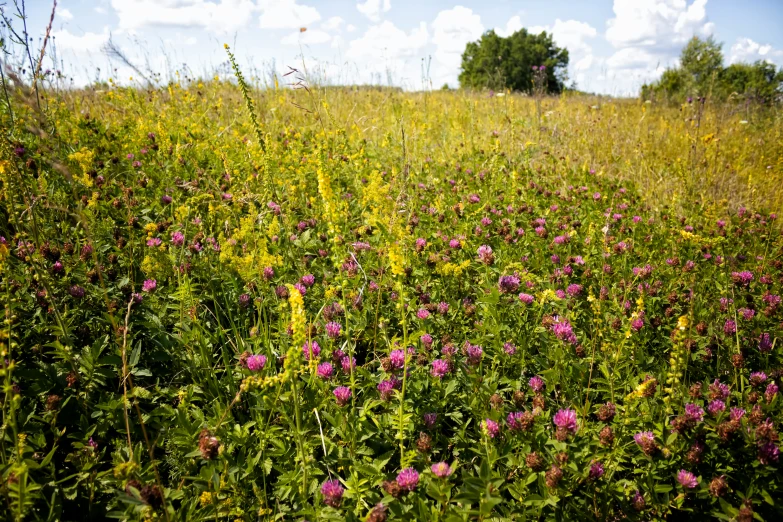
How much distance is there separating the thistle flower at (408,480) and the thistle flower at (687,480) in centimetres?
97

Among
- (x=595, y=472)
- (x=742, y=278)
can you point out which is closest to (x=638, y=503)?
(x=595, y=472)

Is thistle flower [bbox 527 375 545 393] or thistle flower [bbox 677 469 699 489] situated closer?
thistle flower [bbox 677 469 699 489]

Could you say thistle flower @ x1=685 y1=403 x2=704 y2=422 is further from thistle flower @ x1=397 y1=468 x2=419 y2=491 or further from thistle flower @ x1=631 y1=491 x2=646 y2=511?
thistle flower @ x1=397 y1=468 x2=419 y2=491

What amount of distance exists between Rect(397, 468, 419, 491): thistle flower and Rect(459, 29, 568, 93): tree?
36.0 metres

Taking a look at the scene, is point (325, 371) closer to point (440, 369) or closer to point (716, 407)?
point (440, 369)

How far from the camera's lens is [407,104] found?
8195 millimetres

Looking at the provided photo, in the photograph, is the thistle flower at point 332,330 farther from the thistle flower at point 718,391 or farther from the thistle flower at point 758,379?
the thistle flower at point 758,379

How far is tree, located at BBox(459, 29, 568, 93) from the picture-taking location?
35250mm

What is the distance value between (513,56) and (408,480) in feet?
137

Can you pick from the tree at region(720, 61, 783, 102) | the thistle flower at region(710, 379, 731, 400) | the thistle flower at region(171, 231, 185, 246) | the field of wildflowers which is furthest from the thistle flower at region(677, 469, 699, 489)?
the tree at region(720, 61, 783, 102)

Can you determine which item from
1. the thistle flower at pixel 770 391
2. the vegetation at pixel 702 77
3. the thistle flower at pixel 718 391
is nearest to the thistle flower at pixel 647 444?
the thistle flower at pixel 718 391

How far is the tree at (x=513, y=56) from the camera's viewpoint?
35250 millimetres

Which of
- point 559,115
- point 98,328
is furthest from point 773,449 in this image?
point 559,115

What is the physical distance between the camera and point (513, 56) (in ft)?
122
